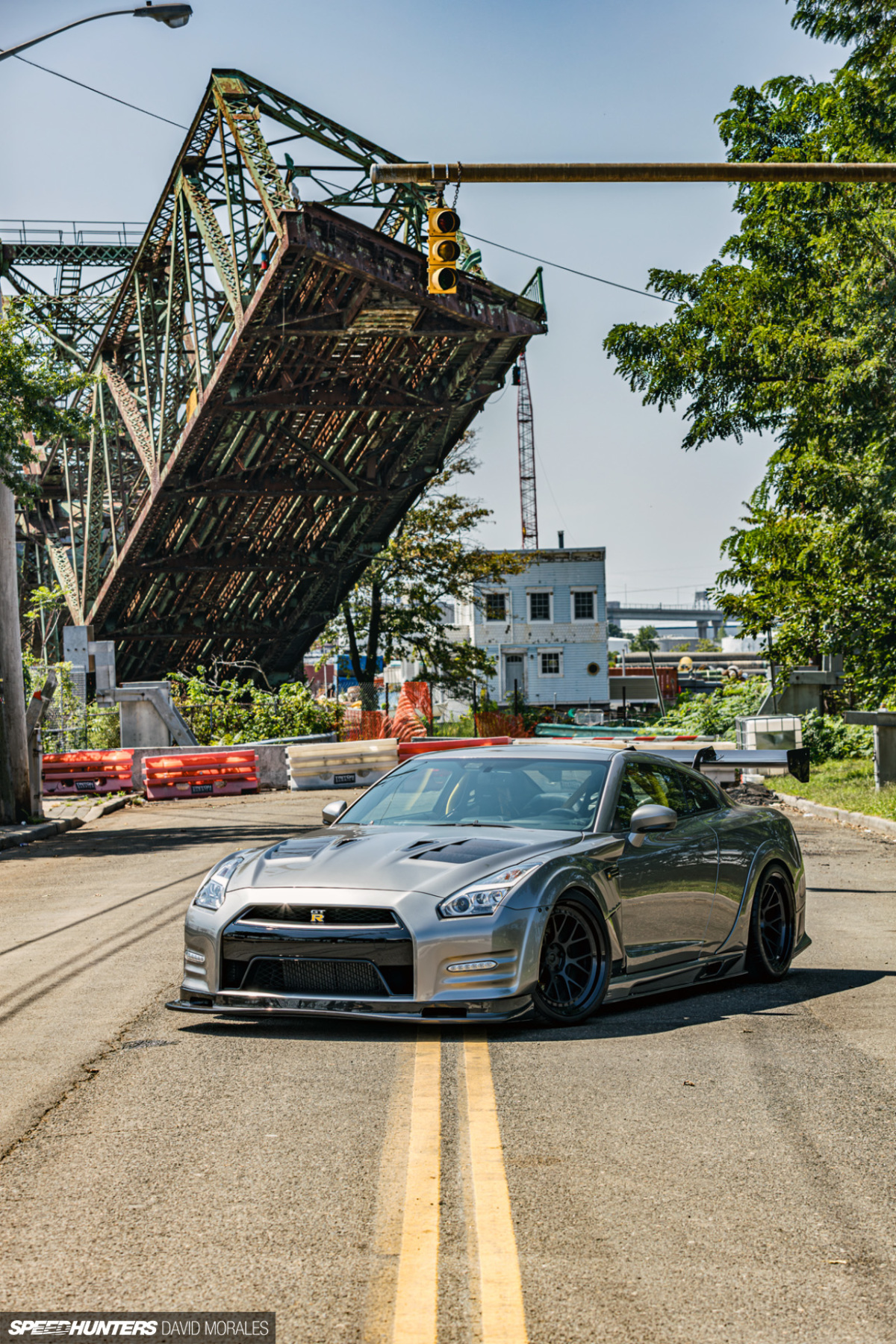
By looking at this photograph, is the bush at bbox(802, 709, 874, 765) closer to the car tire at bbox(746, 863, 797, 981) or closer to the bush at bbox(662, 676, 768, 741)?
the bush at bbox(662, 676, 768, 741)

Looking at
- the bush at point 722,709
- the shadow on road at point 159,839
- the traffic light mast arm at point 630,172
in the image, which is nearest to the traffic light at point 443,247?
the traffic light mast arm at point 630,172

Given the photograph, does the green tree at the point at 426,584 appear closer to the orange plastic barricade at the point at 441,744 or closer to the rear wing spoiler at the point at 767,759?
the orange plastic barricade at the point at 441,744

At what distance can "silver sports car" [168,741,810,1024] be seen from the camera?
20.5 ft

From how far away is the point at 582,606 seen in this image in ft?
229

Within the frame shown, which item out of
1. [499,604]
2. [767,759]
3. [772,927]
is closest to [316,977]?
[772,927]

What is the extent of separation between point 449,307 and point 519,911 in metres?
24.6

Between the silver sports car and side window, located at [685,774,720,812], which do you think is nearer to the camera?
the silver sports car

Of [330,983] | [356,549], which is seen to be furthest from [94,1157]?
[356,549]

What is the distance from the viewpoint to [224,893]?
265 inches

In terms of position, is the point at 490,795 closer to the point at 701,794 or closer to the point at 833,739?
the point at 701,794

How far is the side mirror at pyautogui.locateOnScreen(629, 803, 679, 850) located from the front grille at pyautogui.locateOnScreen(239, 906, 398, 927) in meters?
1.52

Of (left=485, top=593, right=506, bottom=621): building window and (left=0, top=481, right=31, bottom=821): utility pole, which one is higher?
(left=485, top=593, right=506, bottom=621): building window

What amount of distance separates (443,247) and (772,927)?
24.0ft

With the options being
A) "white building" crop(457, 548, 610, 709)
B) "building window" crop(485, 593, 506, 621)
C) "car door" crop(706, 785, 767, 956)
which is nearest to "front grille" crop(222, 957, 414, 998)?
"car door" crop(706, 785, 767, 956)
